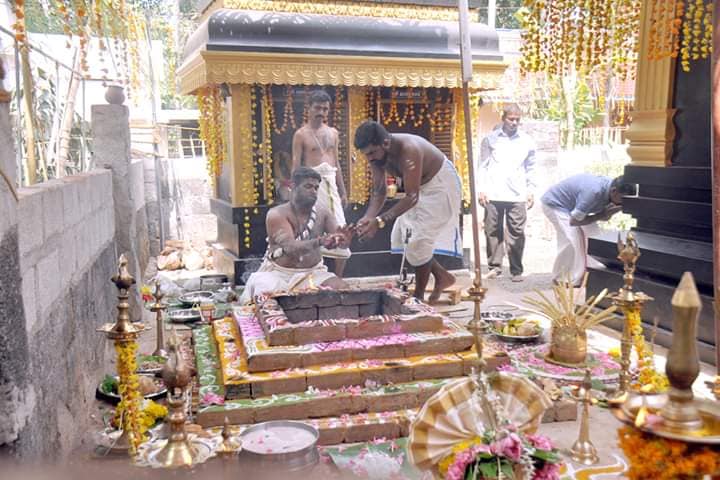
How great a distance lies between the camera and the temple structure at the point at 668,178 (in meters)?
5.74

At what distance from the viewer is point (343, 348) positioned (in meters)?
4.54

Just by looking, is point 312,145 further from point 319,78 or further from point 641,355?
point 641,355

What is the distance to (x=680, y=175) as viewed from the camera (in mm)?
5984

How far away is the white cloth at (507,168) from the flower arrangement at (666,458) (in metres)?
7.40

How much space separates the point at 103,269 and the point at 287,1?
428cm

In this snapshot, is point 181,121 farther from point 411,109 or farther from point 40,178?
point 40,178

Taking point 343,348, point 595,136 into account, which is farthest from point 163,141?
point 595,136

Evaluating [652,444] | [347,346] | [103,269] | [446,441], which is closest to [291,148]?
[103,269]

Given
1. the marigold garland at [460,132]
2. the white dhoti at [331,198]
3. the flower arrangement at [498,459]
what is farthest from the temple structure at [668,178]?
the flower arrangement at [498,459]

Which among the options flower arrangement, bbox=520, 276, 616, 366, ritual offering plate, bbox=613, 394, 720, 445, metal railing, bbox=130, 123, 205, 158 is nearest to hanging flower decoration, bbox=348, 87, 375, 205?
metal railing, bbox=130, 123, 205, 158

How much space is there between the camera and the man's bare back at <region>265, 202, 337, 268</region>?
22.8 ft

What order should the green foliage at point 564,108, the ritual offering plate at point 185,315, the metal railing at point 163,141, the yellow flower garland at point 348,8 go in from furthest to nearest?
1. the green foliage at point 564,108
2. the metal railing at point 163,141
3. the yellow flower garland at point 348,8
4. the ritual offering plate at point 185,315

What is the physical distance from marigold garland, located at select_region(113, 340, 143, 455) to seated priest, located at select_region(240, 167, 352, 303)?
3.04 metres

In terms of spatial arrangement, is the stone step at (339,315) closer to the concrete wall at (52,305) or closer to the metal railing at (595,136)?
the concrete wall at (52,305)
